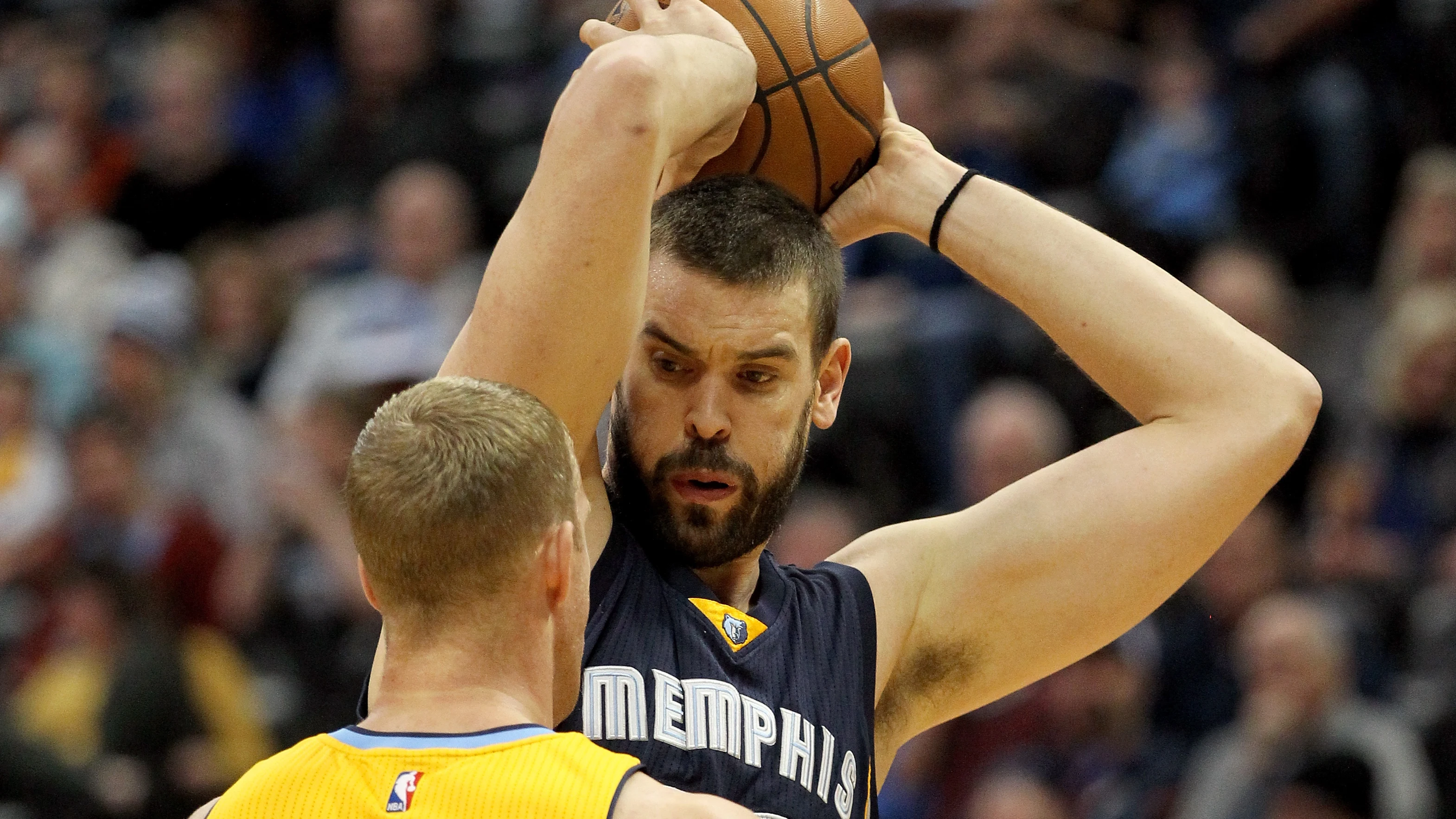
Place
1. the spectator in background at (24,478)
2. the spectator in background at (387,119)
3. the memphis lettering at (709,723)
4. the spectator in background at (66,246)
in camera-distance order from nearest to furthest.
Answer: the memphis lettering at (709,723) → the spectator in background at (24,478) → the spectator in background at (387,119) → the spectator in background at (66,246)

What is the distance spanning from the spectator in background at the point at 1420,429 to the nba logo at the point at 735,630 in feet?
14.0

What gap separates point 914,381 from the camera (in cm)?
747

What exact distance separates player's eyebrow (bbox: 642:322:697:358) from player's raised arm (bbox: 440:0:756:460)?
20 cm

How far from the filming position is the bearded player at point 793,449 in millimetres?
2684

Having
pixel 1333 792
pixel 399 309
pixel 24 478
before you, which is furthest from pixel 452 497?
pixel 24 478

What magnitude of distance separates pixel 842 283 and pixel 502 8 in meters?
7.30

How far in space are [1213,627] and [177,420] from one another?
4.94 meters

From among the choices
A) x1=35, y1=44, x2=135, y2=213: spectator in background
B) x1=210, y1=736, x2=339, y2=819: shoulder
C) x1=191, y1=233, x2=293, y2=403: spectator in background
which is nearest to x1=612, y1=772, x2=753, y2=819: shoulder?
x1=210, y1=736, x2=339, y2=819: shoulder

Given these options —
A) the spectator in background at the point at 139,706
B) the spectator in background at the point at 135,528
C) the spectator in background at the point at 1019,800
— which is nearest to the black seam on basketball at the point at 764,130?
the spectator in background at the point at 1019,800

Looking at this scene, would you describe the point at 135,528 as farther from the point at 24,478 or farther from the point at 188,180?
the point at 188,180

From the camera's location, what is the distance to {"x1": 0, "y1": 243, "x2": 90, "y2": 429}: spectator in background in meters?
8.91

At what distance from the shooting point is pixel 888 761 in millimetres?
3418

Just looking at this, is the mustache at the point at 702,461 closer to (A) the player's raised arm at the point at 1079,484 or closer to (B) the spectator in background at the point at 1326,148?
(A) the player's raised arm at the point at 1079,484

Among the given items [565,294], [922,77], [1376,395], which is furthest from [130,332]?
[565,294]
